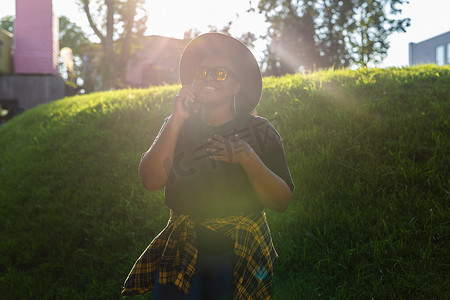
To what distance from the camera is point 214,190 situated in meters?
1.79

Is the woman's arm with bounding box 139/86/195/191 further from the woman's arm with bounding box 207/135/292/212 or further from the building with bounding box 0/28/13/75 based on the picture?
the building with bounding box 0/28/13/75

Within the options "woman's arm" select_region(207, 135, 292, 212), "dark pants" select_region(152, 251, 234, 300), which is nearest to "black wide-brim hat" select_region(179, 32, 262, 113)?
"woman's arm" select_region(207, 135, 292, 212)

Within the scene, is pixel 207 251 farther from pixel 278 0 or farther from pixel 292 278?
pixel 278 0

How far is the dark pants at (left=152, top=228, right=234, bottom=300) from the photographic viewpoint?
1.76 m

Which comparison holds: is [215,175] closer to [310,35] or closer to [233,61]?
[233,61]

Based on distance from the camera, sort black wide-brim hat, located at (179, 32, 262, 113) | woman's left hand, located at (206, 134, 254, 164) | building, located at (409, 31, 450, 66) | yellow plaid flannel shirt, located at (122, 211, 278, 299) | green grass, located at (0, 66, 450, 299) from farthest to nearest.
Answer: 1. building, located at (409, 31, 450, 66)
2. green grass, located at (0, 66, 450, 299)
3. black wide-brim hat, located at (179, 32, 262, 113)
4. yellow plaid flannel shirt, located at (122, 211, 278, 299)
5. woman's left hand, located at (206, 134, 254, 164)

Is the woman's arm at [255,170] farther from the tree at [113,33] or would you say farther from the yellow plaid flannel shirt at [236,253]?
the tree at [113,33]

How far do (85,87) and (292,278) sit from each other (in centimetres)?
1961

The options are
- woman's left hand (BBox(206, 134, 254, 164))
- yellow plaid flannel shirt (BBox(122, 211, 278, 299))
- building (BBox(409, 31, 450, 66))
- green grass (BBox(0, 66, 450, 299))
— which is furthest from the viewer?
building (BBox(409, 31, 450, 66))

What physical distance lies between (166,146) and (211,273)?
66cm

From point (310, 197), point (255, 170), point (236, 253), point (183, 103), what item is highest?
point (183, 103)

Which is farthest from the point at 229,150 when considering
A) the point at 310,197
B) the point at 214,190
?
the point at 310,197

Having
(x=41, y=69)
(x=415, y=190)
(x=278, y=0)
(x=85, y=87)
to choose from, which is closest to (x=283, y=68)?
(x=278, y=0)

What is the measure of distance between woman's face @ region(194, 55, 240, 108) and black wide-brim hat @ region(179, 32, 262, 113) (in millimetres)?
40
